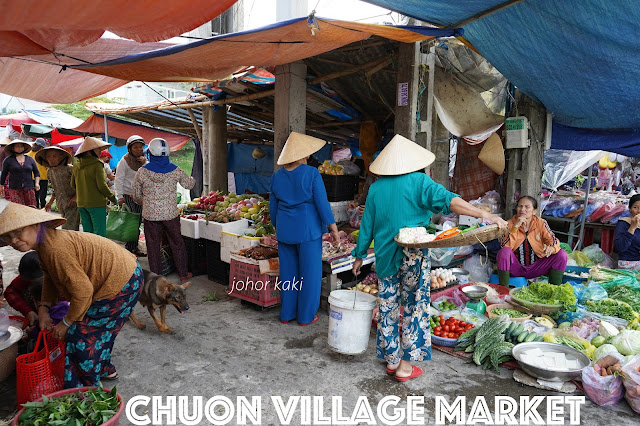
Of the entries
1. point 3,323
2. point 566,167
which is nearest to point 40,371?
point 3,323

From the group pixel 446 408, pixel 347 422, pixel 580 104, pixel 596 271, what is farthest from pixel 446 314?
pixel 580 104

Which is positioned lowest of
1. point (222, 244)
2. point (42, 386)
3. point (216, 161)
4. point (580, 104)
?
point (42, 386)

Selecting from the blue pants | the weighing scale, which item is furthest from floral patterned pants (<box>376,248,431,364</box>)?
the weighing scale

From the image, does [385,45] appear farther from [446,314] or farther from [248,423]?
[248,423]

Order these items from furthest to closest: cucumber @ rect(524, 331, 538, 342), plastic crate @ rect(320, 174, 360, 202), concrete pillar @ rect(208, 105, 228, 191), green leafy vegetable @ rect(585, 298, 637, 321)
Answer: concrete pillar @ rect(208, 105, 228, 191)
plastic crate @ rect(320, 174, 360, 202)
green leafy vegetable @ rect(585, 298, 637, 321)
cucumber @ rect(524, 331, 538, 342)

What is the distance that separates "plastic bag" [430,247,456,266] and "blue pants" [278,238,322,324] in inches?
74.3

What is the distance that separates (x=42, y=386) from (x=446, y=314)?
378 centimetres

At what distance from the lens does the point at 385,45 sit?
19.7 ft

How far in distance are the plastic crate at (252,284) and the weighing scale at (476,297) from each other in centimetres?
228

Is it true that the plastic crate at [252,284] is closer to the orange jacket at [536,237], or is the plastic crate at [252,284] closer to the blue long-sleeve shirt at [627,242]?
the orange jacket at [536,237]

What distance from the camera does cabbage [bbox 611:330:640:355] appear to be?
385cm

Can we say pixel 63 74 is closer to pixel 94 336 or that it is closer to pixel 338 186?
pixel 338 186

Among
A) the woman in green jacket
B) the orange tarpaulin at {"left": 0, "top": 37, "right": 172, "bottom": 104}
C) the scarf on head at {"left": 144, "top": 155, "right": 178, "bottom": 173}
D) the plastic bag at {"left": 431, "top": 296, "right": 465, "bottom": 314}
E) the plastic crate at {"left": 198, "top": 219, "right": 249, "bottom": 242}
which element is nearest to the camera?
the orange tarpaulin at {"left": 0, "top": 37, "right": 172, "bottom": 104}

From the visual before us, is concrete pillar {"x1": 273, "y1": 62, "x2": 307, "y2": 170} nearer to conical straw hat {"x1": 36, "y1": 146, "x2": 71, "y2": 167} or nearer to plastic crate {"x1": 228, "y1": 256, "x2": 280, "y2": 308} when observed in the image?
plastic crate {"x1": 228, "y1": 256, "x2": 280, "y2": 308}
